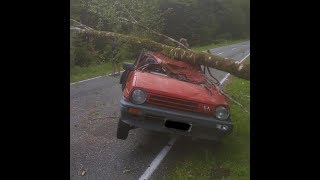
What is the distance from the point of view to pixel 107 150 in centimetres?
333

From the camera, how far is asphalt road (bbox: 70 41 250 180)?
10.6 ft

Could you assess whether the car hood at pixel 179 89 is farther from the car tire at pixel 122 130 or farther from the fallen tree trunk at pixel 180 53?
the car tire at pixel 122 130

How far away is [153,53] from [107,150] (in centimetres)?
94

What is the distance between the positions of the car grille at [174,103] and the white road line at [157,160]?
27 centimetres

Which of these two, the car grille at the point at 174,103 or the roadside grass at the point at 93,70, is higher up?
the roadside grass at the point at 93,70

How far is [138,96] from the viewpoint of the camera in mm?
3414

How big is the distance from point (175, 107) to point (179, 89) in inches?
6.7

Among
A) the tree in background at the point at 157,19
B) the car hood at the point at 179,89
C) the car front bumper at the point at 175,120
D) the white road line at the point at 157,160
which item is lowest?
the white road line at the point at 157,160

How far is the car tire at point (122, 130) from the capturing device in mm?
3377

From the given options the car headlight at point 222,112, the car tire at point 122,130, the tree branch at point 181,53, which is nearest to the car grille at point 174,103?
the car headlight at point 222,112

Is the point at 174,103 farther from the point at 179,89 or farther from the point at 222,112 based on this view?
the point at 222,112

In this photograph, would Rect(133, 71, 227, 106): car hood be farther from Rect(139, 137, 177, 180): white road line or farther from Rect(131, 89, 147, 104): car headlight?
Rect(139, 137, 177, 180): white road line
